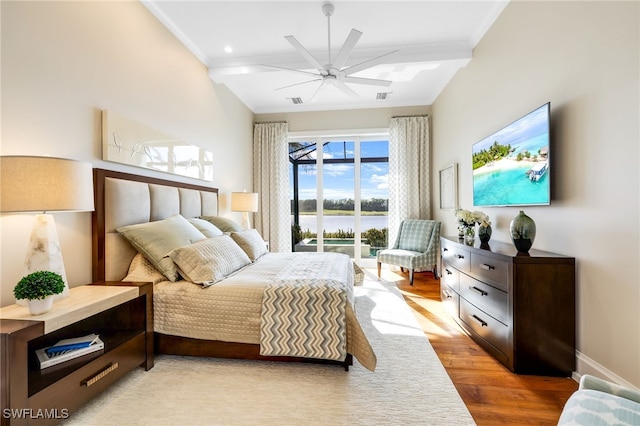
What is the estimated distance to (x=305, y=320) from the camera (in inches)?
70.3

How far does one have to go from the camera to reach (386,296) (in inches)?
134

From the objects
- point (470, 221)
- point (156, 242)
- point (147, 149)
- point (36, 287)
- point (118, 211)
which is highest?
point (147, 149)

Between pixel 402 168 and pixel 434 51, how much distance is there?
195 centimetres

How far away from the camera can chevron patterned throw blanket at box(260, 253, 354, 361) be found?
1760 mm

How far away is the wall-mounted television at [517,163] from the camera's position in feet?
6.34

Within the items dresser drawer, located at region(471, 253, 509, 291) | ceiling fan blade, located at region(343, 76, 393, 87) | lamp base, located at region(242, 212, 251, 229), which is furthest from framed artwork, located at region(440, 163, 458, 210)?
lamp base, located at region(242, 212, 251, 229)

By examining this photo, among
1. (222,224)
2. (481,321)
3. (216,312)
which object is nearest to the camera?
(216,312)

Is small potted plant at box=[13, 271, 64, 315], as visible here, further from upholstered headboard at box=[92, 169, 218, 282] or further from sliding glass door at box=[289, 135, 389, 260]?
sliding glass door at box=[289, 135, 389, 260]

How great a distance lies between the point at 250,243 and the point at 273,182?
2.28 meters

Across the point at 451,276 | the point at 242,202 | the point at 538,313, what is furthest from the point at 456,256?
the point at 242,202

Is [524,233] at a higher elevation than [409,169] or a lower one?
lower

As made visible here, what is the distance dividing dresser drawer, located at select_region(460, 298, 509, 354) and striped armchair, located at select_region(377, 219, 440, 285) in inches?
55.5

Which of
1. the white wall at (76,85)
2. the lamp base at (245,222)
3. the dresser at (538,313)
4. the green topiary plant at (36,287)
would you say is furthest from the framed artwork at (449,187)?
the green topiary plant at (36,287)

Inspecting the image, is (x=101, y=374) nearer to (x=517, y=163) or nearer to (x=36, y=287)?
(x=36, y=287)
